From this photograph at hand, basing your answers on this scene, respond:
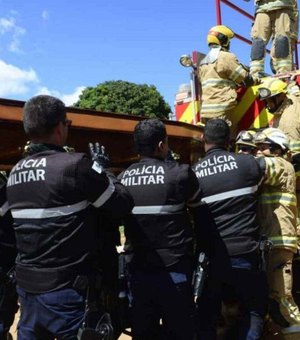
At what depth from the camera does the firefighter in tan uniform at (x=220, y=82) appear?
14.3 ft

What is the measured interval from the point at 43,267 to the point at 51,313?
0.22 m

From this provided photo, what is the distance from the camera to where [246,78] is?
14.5ft

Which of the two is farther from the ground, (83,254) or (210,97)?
(210,97)

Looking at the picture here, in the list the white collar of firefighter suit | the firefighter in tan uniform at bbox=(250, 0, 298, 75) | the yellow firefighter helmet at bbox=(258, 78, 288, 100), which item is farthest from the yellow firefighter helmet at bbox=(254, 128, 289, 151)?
the firefighter in tan uniform at bbox=(250, 0, 298, 75)

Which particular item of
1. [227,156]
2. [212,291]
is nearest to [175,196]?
[227,156]

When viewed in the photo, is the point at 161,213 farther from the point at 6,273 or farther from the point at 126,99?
the point at 126,99

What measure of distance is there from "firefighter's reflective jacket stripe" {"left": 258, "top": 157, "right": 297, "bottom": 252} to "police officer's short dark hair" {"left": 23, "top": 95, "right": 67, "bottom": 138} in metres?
1.52

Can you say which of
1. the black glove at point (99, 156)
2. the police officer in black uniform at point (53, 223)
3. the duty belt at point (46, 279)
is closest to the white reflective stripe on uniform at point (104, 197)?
the police officer in black uniform at point (53, 223)

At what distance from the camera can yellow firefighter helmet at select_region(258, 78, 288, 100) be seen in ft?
13.2

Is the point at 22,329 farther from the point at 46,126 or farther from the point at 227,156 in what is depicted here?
the point at 227,156

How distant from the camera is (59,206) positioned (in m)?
2.42

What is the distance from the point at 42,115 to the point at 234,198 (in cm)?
137

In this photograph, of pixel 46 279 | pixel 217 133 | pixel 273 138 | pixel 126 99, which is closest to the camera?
pixel 46 279

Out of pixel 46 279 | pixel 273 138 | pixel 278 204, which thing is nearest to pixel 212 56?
pixel 273 138
